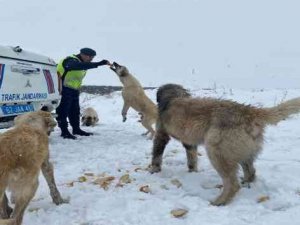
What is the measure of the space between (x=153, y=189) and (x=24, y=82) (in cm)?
331

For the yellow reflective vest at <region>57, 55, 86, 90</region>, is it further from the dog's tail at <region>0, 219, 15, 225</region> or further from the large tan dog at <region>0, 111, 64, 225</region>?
the dog's tail at <region>0, 219, 15, 225</region>

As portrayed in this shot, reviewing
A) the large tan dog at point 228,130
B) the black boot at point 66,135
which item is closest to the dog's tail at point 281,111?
the large tan dog at point 228,130

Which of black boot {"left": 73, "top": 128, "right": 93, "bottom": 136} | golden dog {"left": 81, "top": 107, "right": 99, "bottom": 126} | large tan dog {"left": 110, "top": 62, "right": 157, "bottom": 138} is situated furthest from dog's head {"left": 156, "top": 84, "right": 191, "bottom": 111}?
golden dog {"left": 81, "top": 107, "right": 99, "bottom": 126}

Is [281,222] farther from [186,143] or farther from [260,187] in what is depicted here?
A: [186,143]

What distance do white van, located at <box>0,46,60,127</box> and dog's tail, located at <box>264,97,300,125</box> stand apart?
4.12 m

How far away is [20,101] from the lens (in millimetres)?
8180

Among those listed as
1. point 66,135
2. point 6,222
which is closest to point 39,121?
point 6,222

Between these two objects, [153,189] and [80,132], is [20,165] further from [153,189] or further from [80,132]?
[80,132]

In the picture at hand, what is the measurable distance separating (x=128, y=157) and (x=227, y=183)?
8.91 feet

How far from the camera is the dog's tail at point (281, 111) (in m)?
5.96

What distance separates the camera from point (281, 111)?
599cm

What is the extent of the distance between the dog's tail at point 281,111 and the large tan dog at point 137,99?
5.17 metres

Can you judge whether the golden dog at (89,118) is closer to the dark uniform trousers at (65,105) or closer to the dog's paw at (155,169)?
the dark uniform trousers at (65,105)

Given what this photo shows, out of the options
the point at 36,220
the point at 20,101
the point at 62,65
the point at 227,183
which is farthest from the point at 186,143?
the point at 62,65
